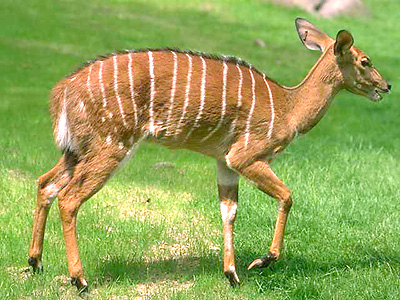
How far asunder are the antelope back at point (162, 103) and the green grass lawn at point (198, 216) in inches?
33.2

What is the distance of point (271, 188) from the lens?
4.95 metres

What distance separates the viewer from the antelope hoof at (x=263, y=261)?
4.96 meters

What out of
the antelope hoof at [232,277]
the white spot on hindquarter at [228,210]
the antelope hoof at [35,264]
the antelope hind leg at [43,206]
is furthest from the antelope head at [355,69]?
the antelope hoof at [35,264]

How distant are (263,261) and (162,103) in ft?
3.81

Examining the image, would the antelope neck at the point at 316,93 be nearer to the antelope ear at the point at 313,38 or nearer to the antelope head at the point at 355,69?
the antelope head at the point at 355,69

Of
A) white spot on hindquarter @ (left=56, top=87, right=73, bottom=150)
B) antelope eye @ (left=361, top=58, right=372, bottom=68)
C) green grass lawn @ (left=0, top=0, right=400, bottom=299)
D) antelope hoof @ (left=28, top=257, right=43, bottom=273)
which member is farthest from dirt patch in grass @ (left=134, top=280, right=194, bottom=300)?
antelope eye @ (left=361, top=58, right=372, bottom=68)

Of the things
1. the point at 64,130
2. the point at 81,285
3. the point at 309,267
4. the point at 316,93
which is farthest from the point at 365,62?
the point at 81,285

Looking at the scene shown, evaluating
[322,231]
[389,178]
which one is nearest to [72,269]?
[322,231]

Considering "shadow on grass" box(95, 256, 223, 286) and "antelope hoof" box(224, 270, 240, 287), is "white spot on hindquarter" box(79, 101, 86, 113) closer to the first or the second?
"shadow on grass" box(95, 256, 223, 286)

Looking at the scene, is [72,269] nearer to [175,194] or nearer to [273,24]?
[175,194]

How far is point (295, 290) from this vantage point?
4.85 metres

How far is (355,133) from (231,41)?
18.7 ft

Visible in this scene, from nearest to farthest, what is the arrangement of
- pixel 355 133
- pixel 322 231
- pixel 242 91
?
pixel 242 91, pixel 322 231, pixel 355 133

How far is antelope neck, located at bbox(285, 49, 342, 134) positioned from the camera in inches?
205
